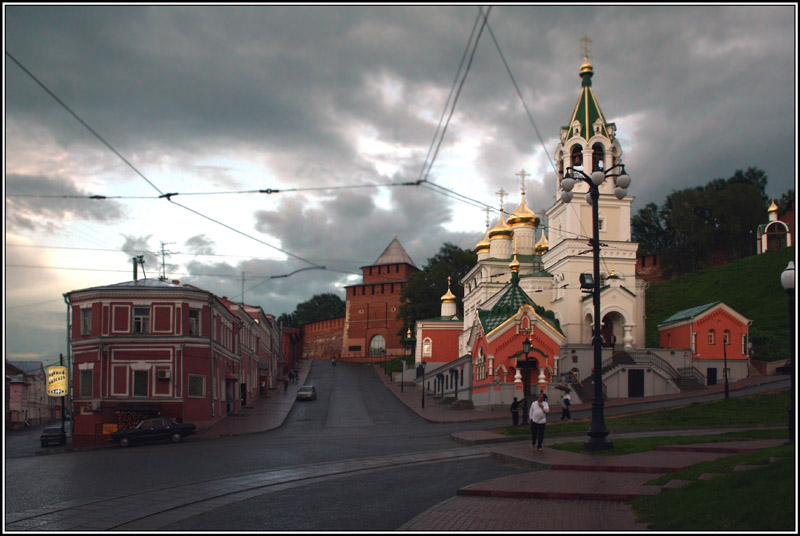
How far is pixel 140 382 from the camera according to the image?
34.9 meters

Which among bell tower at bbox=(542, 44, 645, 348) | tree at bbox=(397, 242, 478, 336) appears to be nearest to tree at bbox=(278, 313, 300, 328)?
tree at bbox=(397, 242, 478, 336)

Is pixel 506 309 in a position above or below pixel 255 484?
above

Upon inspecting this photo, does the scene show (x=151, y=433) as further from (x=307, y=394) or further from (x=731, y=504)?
(x=731, y=504)

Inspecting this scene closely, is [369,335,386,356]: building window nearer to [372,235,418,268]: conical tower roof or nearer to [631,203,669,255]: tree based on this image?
[372,235,418,268]: conical tower roof

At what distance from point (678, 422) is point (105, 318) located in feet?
83.1

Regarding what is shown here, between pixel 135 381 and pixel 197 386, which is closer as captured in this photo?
pixel 135 381

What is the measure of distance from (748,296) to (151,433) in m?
50.7

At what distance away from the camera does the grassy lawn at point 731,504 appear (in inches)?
305

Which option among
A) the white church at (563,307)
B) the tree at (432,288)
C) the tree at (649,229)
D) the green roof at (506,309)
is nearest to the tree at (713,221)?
the tree at (649,229)

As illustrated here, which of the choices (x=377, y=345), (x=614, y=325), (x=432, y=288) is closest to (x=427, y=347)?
(x=432, y=288)

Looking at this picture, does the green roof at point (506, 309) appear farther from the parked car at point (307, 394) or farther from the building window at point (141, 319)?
the building window at point (141, 319)

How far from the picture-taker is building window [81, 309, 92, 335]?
35.4 meters

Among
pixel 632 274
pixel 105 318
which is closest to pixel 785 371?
pixel 632 274

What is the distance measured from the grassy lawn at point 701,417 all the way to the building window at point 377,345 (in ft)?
245
